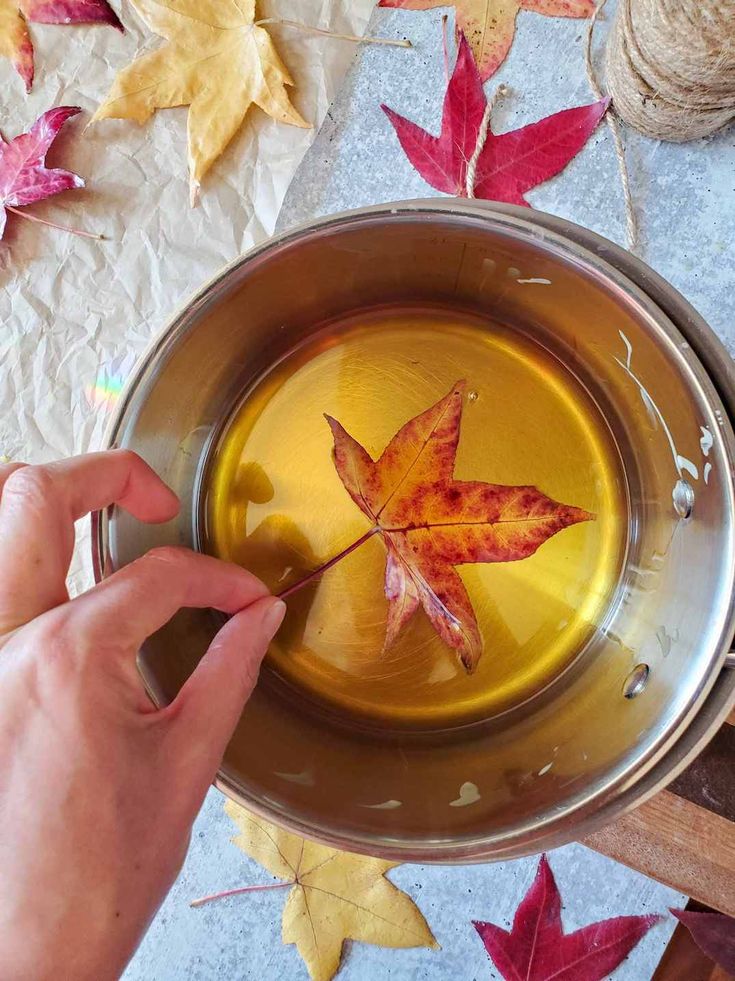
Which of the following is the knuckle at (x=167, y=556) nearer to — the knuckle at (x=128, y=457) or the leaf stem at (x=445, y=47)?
the knuckle at (x=128, y=457)

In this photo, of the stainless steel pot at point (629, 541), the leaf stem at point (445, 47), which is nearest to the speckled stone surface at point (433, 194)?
the leaf stem at point (445, 47)

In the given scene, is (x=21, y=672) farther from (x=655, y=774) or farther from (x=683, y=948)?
(x=683, y=948)

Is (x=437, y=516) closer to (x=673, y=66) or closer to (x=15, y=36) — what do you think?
(x=673, y=66)

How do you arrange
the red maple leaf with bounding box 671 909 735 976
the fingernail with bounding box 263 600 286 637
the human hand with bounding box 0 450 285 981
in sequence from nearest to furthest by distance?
the human hand with bounding box 0 450 285 981
the fingernail with bounding box 263 600 286 637
the red maple leaf with bounding box 671 909 735 976

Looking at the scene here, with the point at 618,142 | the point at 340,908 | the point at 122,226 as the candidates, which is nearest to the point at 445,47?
the point at 618,142

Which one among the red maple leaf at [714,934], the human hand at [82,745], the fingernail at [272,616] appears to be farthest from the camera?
the red maple leaf at [714,934]

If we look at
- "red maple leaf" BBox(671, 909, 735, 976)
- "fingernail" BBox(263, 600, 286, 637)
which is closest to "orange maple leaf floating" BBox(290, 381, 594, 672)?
"fingernail" BBox(263, 600, 286, 637)

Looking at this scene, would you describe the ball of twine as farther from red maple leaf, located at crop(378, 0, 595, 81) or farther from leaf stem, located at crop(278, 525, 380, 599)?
leaf stem, located at crop(278, 525, 380, 599)
